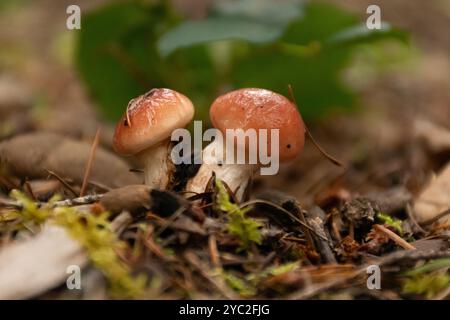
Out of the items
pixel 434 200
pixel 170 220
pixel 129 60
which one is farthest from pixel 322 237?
pixel 129 60

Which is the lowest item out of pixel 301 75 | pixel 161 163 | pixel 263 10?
pixel 161 163

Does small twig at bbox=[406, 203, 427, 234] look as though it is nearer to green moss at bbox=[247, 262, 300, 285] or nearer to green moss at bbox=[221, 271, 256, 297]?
green moss at bbox=[247, 262, 300, 285]

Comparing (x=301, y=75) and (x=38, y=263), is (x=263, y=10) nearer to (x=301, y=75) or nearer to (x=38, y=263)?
(x=301, y=75)

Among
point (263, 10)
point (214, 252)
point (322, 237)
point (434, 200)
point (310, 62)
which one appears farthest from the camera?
point (310, 62)

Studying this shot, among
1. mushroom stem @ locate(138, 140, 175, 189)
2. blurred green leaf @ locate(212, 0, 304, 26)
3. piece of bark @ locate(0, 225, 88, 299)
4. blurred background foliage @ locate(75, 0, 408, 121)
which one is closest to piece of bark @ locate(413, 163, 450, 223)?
blurred background foliage @ locate(75, 0, 408, 121)

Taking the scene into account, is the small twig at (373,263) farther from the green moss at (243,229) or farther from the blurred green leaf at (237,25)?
the blurred green leaf at (237,25)

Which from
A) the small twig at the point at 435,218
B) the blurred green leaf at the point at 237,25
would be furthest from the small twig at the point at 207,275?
the blurred green leaf at the point at 237,25

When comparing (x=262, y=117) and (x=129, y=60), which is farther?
(x=129, y=60)

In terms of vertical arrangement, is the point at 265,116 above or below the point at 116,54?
below
